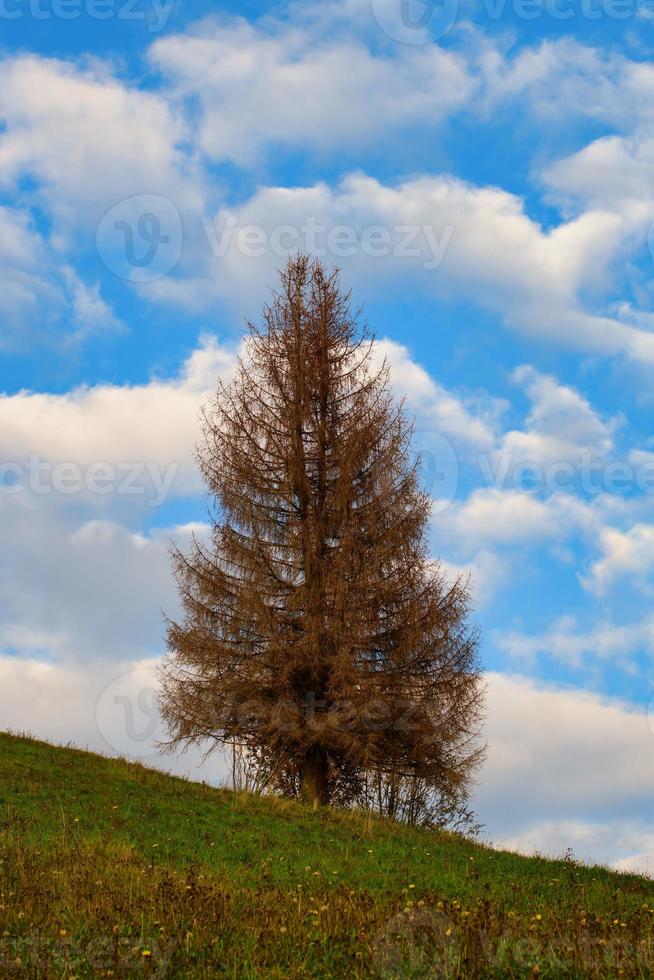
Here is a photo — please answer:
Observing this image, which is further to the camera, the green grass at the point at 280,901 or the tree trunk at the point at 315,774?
the tree trunk at the point at 315,774

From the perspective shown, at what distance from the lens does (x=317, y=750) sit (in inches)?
736

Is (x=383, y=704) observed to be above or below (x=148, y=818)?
above

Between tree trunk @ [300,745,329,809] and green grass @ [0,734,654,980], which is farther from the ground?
tree trunk @ [300,745,329,809]

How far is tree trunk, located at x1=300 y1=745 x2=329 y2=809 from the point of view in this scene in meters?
18.7

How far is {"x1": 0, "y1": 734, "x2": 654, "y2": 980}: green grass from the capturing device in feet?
20.9

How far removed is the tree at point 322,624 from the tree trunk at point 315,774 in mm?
30

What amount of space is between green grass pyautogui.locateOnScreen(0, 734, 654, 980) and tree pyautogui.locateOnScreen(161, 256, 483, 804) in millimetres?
2758

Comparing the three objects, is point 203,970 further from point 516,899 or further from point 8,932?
point 516,899

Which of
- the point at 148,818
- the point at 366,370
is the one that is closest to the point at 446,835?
the point at 148,818

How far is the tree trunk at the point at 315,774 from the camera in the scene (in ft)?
61.3

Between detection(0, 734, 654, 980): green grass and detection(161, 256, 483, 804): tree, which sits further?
detection(161, 256, 483, 804): tree

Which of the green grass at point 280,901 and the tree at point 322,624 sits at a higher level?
the tree at point 322,624

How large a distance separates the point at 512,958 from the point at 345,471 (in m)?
13.7

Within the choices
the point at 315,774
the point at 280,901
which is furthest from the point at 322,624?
the point at 280,901
